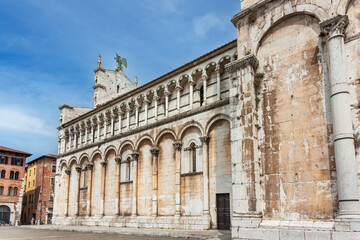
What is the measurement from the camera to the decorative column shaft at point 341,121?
9953 mm

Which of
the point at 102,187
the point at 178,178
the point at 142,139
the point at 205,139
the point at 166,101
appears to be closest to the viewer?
the point at 205,139

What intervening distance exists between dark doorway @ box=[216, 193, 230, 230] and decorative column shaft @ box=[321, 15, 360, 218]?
8252 millimetres

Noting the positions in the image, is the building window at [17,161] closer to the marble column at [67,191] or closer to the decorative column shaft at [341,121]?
the marble column at [67,191]

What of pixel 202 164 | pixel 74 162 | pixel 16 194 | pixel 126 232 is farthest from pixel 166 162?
pixel 16 194

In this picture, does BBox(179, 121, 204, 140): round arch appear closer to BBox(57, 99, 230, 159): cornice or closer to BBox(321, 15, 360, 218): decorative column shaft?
BBox(57, 99, 230, 159): cornice

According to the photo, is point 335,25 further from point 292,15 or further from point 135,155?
point 135,155

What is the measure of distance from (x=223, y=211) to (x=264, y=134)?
6.65 m

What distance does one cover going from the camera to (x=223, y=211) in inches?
707

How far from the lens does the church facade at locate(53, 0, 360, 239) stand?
35.5ft

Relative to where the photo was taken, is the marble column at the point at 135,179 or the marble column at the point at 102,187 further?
the marble column at the point at 102,187

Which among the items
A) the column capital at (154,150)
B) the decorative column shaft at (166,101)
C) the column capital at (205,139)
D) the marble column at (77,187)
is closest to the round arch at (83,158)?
the marble column at (77,187)

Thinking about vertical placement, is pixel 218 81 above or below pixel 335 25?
above

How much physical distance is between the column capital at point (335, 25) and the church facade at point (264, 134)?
32 mm

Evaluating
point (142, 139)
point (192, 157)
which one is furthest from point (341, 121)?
point (142, 139)
